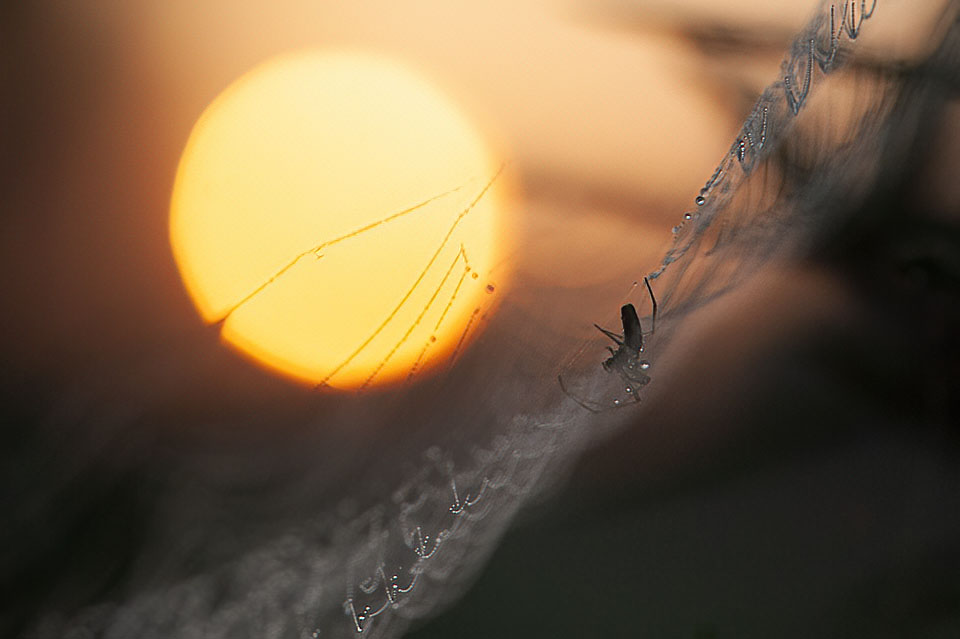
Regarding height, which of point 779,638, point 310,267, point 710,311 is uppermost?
point 310,267

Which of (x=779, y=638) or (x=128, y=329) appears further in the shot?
(x=779, y=638)

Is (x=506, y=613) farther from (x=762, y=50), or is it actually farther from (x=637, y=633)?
(x=762, y=50)

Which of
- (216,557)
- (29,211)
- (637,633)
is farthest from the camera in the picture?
(637,633)

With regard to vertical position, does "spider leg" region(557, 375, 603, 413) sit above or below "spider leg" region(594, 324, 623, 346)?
below

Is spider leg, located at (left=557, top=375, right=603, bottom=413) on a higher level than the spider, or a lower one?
lower

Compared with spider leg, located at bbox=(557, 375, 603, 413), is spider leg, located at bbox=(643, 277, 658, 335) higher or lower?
higher

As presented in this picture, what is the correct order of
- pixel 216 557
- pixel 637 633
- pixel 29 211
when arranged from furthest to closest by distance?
1. pixel 637 633
2. pixel 29 211
3. pixel 216 557

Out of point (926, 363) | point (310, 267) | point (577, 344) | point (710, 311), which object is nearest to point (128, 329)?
point (310, 267)

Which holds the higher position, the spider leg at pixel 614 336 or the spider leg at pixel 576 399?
the spider leg at pixel 614 336
